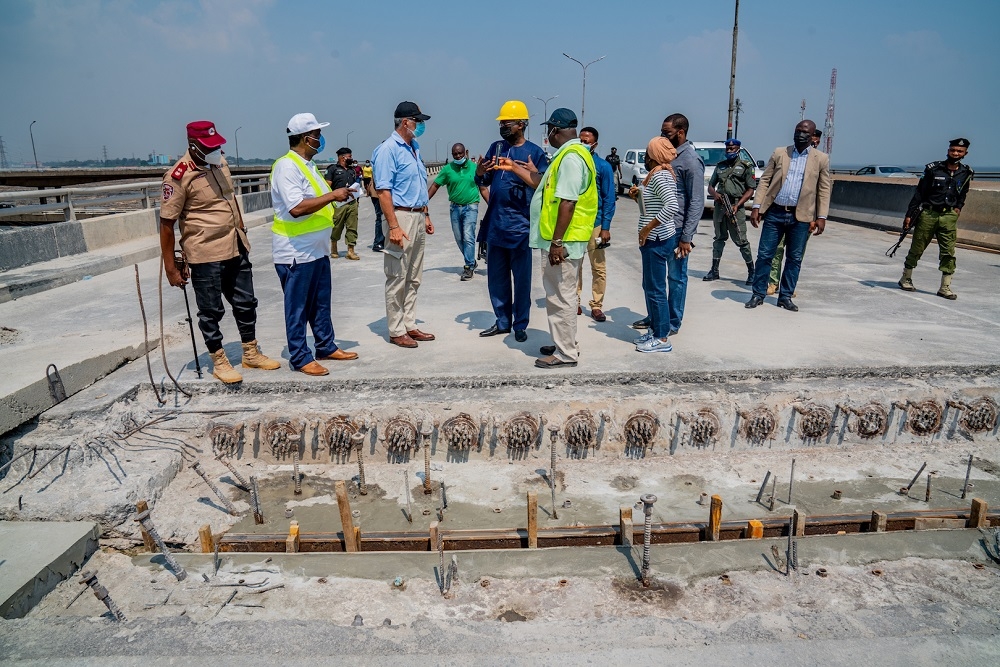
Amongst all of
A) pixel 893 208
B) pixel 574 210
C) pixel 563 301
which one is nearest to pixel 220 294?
pixel 563 301

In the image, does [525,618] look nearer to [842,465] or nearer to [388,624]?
[388,624]

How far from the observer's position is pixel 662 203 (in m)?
5.24

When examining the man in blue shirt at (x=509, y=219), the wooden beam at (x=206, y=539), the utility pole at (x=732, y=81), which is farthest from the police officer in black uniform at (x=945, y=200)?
the utility pole at (x=732, y=81)

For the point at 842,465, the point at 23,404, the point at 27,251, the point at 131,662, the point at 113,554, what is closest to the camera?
the point at 131,662

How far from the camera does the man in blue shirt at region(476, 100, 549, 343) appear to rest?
5.49 metres

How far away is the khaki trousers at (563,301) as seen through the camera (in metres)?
4.93

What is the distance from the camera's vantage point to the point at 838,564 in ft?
11.4

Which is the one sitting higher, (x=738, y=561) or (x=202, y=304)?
(x=202, y=304)

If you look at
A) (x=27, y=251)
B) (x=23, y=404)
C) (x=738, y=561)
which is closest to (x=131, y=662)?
(x=23, y=404)

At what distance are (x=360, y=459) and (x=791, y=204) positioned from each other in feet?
17.0

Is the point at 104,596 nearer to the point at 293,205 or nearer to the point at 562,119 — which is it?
the point at 293,205

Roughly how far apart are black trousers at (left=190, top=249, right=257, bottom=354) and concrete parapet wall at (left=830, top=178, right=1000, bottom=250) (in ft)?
40.5

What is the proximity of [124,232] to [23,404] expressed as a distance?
8.01 meters

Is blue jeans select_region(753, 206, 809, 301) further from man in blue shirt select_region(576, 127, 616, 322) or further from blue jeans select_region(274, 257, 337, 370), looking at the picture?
blue jeans select_region(274, 257, 337, 370)
